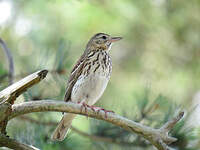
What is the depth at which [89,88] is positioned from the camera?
16.1 feet

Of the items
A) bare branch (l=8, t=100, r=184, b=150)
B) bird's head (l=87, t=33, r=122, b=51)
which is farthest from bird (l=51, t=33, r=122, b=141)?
bare branch (l=8, t=100, r=184, b=150)

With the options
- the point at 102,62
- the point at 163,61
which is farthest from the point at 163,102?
the point at 163,61

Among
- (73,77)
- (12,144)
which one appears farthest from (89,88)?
(12,144)

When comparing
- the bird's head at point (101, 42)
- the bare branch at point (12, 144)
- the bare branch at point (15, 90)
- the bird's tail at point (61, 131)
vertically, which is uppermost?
the bird's head at point (101, 42)

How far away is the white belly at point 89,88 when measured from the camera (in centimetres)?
488

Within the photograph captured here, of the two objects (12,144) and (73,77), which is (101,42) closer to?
(73,77)

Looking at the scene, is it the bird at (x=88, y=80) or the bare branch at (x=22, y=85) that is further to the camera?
the bird at (x=88, y=80)

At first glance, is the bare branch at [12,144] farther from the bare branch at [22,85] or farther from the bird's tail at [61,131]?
the bird's tail at [61,131]

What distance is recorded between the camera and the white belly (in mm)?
4883

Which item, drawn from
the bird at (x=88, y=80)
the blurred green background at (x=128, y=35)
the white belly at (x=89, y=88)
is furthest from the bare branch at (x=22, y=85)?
the blurred green background at (x=128, y=35)

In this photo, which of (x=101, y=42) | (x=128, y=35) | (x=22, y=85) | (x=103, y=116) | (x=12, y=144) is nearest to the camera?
(x=22, y=85)

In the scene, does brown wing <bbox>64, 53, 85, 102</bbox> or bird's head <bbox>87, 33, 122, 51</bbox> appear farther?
bird's head <bbox>87, 33, 122, 51</bbox>

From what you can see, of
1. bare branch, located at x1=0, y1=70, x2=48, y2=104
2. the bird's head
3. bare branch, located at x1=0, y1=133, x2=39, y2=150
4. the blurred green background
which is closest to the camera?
bare branch, located at x1=0, y1=70, x2=48, y2=104

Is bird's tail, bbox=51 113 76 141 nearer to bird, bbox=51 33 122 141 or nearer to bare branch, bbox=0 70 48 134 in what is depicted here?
bird, bbox=51 33 122 141
